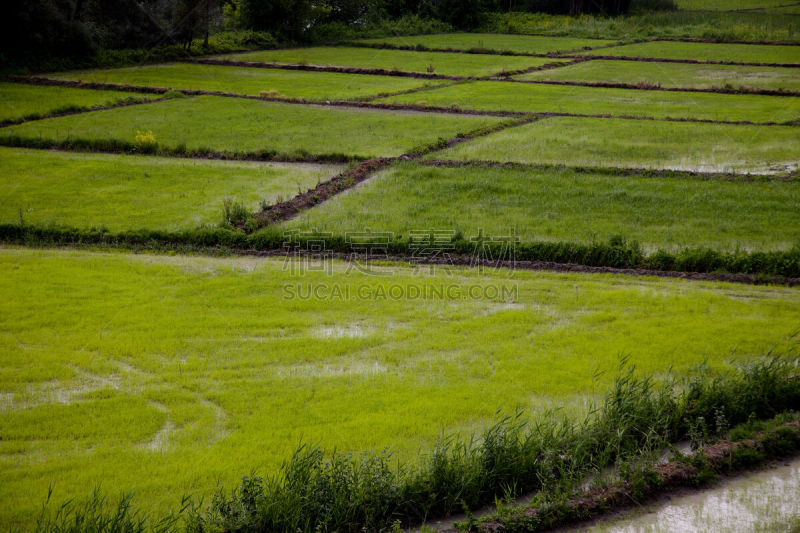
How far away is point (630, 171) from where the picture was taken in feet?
53.4

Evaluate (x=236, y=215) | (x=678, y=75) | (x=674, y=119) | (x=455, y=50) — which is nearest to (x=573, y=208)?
(x=236, y=215)

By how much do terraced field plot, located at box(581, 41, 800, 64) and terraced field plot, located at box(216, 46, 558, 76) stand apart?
644 centimetres

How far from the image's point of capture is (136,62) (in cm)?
3788

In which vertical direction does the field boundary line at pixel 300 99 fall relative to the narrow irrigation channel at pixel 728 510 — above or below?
above

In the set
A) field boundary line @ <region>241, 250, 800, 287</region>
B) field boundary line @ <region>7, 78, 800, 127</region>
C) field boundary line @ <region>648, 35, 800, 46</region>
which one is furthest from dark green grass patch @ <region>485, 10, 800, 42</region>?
field boundary line @ <region>241, 250, 800, 287</region>

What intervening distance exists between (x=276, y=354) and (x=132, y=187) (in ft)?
29.8

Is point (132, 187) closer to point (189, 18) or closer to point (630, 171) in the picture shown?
point (630, 171)

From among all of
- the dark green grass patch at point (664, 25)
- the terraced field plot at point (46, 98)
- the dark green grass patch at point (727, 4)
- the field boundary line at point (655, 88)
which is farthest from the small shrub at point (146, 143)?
the dark green grass patch at point (727, 4)

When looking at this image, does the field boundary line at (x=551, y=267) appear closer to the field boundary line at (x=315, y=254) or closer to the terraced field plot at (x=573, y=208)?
the field boundary line at (x=315, y=254)

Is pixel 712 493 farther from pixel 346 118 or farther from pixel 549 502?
pixel 346 118

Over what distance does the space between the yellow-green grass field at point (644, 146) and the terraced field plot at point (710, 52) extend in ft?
65.4

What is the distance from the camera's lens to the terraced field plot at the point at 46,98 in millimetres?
23188

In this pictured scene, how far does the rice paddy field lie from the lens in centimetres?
672

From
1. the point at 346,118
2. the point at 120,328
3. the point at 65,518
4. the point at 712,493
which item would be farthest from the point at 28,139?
the point at 712,493
